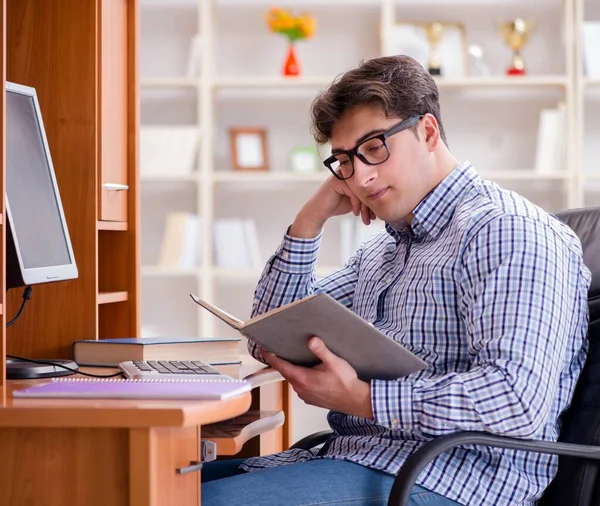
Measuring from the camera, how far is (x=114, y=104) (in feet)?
6.86

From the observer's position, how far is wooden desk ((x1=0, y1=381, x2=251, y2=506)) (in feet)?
3.69

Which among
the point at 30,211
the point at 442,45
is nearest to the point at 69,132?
the point at 30,211

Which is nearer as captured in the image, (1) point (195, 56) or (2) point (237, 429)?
(2) point (237, 429)

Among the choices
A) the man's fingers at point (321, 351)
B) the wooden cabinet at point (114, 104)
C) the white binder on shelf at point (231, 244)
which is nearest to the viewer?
the man's fingers at point (321, 351)

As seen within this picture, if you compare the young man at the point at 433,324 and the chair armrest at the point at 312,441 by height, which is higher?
the young man at the point at 433,324

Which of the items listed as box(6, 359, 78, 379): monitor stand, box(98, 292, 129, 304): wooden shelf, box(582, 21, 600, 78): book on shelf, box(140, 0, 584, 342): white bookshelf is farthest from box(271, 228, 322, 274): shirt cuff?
box(582, 21, 600, 78): book on shelf

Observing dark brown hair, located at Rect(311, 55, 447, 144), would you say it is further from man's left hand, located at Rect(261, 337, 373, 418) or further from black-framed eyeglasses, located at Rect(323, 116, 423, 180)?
man's left hand, located at Rect(261, 337, 373, 418)

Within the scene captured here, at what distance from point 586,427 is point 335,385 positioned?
1.42 feet

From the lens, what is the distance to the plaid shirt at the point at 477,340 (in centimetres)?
135

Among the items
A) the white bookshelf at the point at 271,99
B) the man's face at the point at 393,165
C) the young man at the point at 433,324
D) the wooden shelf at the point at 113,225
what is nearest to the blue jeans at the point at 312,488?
the young man at the point at 433,324

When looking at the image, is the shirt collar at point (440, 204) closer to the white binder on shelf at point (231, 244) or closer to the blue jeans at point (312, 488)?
the blue jeans at point (312, 488)

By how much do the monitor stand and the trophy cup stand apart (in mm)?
2838

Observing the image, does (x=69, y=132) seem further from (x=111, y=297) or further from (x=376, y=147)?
(x=376, y=147)

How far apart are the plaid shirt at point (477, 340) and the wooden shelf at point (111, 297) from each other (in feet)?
1.80
